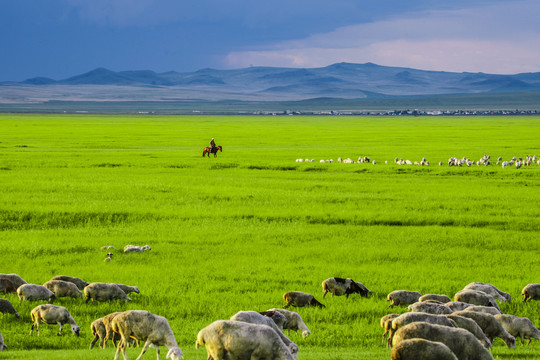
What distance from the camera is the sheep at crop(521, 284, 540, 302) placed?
15561 mm

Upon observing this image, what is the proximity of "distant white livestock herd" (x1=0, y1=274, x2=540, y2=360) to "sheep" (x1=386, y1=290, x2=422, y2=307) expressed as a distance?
0.9 inches

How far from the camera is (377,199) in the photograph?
3052 centimetres

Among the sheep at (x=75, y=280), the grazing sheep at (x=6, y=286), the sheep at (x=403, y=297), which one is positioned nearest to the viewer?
the sheep at (x=403, y=297)

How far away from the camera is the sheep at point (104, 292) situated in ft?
48.9

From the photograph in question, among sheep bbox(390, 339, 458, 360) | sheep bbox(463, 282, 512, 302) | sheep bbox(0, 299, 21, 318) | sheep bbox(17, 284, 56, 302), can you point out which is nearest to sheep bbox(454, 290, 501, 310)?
sheep bbox(463, 282, 512, 302)

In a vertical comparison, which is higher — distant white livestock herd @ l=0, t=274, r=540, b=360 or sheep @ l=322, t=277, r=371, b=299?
distant white livestock herd @ l=0, t=274, r=540, b=360

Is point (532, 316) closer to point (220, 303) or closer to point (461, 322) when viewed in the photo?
point (461, 322)

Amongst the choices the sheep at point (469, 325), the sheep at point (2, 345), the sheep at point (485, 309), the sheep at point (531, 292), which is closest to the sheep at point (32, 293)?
the sheep at point (2, 345)

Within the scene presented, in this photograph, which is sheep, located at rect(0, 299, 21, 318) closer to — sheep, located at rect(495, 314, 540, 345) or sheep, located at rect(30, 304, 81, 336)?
sheep, located at rect(30, 304, 81, 336)

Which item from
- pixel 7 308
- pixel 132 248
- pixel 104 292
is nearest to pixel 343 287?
pixel 104 292

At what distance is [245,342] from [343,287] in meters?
6.14

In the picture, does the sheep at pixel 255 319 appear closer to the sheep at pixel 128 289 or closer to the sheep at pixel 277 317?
the sheep at pixel 277 317

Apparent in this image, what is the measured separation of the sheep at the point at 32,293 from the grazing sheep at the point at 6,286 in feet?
2.82

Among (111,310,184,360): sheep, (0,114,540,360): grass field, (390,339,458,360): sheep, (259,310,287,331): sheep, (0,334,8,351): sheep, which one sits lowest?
(0,114,540,360): grass field
